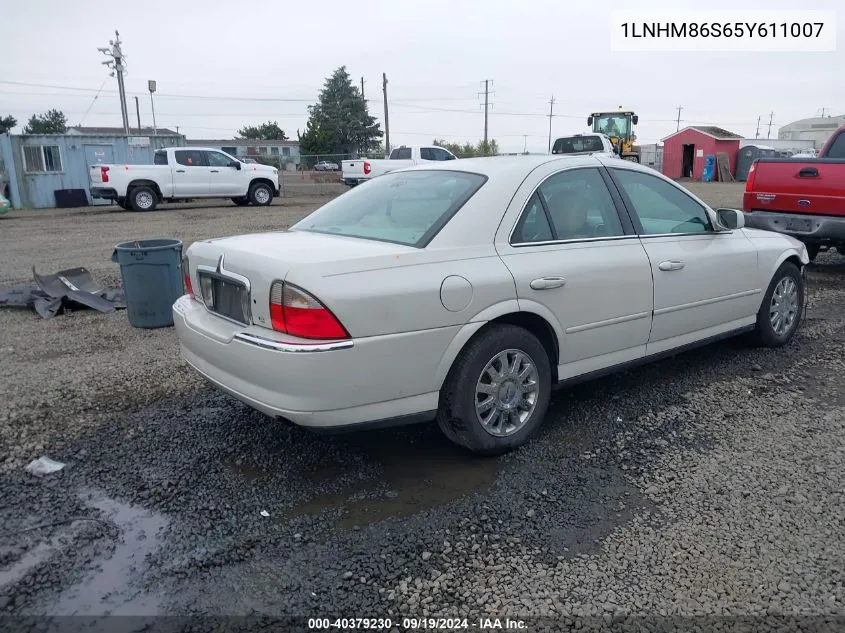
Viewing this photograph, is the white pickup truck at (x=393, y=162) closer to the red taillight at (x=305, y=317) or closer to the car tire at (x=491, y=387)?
the car tire at (x=491, y=387)

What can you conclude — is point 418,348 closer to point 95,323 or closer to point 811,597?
point 811,597

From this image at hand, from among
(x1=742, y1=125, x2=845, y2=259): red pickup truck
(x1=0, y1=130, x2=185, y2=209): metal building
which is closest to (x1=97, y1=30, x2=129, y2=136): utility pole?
(x1=0, y1=130, x2=185, y2=209): metal building

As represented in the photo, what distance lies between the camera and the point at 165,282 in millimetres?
6332

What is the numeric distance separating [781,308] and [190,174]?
707 inches

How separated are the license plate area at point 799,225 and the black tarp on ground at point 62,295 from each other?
783 cm

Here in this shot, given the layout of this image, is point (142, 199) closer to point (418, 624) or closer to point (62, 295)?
point (62, 295)

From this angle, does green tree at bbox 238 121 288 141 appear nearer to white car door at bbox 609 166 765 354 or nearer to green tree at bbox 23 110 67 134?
green tree at bbox 23 110 67 134

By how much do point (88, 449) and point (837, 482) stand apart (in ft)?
13.1

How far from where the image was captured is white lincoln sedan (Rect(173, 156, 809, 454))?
3.08m

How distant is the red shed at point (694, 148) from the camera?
42.9 m

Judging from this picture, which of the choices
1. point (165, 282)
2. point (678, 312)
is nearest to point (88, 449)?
point (165, 282)

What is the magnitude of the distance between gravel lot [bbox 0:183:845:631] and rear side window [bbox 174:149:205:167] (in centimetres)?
1622

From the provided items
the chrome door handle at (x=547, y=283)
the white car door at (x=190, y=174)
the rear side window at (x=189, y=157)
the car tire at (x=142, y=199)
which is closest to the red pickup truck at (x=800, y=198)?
the chrome door handle at (x=547, y=283)

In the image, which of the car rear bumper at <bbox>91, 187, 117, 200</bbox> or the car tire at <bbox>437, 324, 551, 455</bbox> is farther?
the car rear bumper at <bbox>91, 187, 117, 200</bbox>
